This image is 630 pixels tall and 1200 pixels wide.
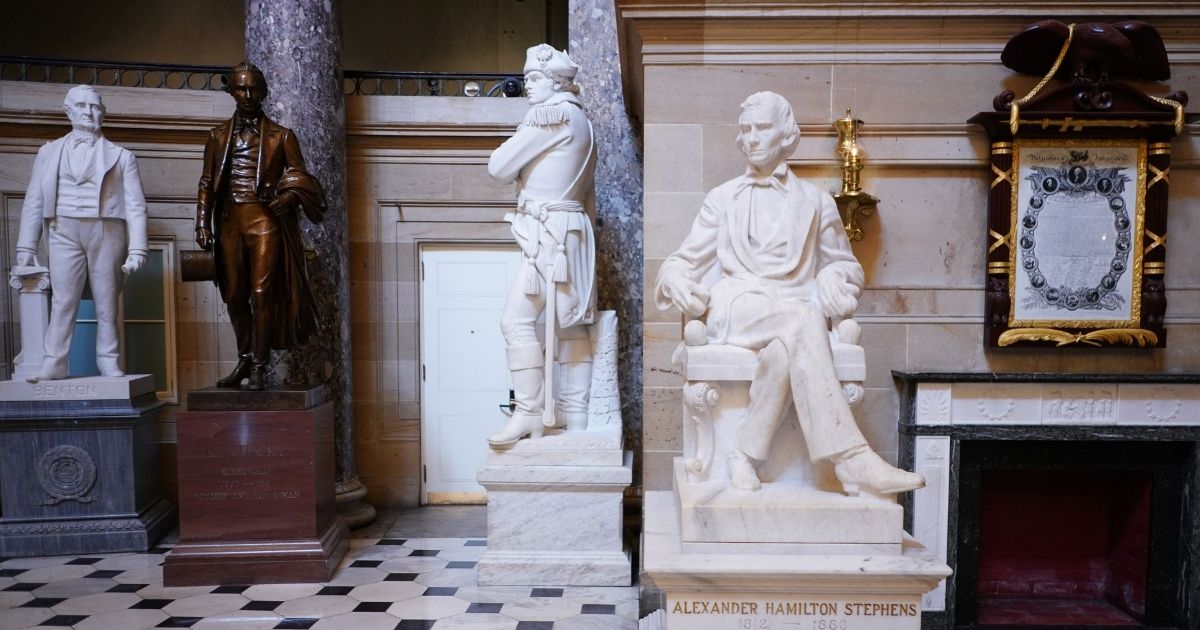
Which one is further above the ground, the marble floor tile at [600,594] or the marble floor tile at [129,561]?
the marble floor tile at [600,594]

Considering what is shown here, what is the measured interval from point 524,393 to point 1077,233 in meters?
2.90

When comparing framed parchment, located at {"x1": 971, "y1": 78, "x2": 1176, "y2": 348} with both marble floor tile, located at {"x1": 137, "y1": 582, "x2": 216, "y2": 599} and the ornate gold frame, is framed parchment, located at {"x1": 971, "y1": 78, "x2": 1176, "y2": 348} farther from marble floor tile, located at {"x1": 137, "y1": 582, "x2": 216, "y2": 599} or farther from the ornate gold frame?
marble floor tile, located at {"x1": 137, "y1": 582, "x2": 216, "y2": 599}

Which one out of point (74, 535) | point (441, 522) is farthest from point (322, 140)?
point (74, 535)

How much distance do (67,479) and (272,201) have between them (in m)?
2.23

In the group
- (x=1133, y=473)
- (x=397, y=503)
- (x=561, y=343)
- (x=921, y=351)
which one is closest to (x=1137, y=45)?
(x=921, y=351)

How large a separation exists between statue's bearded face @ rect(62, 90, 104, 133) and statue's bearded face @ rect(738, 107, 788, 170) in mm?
4203

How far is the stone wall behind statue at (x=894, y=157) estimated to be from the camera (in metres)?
3.89

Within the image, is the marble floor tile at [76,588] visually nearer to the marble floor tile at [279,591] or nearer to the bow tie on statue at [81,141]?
the marble floor tile at [279,591]

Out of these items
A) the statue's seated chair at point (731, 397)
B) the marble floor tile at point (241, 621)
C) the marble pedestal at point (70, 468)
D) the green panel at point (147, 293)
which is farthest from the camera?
the green panel at point (147, 293)

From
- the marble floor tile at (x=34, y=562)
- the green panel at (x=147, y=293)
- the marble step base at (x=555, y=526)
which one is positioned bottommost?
the marble floor tile at (x=34, y=562)

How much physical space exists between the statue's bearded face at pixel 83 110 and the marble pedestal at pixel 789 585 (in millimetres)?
4514

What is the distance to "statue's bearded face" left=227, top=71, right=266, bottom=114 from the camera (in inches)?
163

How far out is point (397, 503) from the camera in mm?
6059

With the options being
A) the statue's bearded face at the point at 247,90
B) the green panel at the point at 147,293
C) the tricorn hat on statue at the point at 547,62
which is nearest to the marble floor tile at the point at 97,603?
the green panel at the point at 147,293
